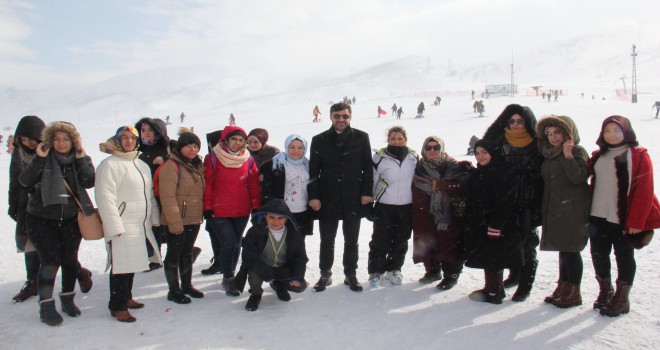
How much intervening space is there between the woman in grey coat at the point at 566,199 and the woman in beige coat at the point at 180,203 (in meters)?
3.29

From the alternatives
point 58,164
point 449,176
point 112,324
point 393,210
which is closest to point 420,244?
point 393,210

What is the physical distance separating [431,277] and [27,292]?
4.12m

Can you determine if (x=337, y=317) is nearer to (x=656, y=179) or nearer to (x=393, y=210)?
(x=393, y=210)

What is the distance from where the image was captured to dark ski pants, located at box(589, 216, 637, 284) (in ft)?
12.6

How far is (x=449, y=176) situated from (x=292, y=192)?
1.63 metres

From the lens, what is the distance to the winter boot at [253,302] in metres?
4.14

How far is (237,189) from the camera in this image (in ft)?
15.0

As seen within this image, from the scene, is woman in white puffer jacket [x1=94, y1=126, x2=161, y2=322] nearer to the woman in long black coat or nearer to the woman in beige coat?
the woman in beige coat

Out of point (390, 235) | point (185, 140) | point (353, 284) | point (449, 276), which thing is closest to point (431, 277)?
point (449, 276)

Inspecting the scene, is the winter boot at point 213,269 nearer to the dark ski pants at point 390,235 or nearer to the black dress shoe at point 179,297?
the black dress shoe at point 179,297

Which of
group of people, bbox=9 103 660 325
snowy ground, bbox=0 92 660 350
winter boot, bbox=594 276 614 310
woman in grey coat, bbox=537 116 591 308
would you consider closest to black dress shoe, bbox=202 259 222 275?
snowy ground, bbox=0 92 660 350

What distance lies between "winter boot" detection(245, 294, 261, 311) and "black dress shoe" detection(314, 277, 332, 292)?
2.26 ft

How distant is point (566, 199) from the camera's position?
3.98 m

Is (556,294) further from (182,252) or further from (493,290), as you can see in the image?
(182,252)
